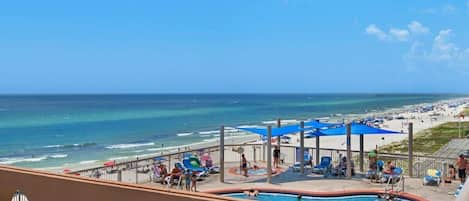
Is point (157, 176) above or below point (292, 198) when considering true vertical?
→ above

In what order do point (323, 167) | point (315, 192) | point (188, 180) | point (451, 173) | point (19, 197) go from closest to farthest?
point (19, 197)
point (315, 192)
point (188, 180)
point (451, 173)
point (323, 167)

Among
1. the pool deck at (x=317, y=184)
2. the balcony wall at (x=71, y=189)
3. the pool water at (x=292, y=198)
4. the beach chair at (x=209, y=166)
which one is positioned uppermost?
the balcony wall at (x=71, y=189)

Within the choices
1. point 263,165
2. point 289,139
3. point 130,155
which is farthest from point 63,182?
point 289,139

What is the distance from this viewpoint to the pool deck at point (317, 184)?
35.1 feet

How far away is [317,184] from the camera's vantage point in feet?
38.0

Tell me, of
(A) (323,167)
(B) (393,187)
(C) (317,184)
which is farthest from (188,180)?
(B) (393,187)

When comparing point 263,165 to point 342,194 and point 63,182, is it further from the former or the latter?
point 63,182

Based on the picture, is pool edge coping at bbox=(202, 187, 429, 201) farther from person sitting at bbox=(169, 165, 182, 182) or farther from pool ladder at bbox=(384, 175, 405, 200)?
person sitting at bbox=(169, 165, 182, 182)

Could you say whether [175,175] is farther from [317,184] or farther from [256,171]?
[317,184]

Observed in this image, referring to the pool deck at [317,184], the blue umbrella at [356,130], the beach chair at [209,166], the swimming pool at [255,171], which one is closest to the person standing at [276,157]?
the swimming pool at [255,171]

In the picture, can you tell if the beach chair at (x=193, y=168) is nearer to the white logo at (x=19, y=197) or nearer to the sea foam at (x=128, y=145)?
the white logo at (x=19, y=197)

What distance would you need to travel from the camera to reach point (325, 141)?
3028 centimetres

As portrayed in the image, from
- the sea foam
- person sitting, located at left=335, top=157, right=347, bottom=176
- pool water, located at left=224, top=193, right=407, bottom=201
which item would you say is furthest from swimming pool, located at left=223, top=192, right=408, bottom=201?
the sea foam

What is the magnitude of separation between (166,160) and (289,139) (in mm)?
15929
